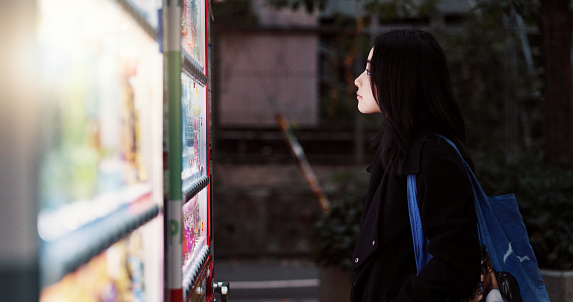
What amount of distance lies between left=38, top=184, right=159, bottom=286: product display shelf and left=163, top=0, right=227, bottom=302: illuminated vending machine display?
0.45ft

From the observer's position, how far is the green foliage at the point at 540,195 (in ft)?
13.1

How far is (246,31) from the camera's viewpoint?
8141 mm

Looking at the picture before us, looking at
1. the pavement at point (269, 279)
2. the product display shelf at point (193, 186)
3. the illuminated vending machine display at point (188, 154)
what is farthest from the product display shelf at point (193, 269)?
the pavement at point (269, 279)

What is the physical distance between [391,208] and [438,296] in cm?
29

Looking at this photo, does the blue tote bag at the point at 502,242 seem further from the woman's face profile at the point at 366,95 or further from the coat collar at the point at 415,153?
the woman's face profile at the point at 366,95

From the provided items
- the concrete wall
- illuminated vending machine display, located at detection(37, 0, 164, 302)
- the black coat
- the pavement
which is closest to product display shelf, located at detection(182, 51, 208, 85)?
illuminated vending machine display, located at detection(37, 0, 164, 302)

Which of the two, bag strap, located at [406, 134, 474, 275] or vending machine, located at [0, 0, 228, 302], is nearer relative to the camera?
vending machine, located at [0, 0, 228, 302]

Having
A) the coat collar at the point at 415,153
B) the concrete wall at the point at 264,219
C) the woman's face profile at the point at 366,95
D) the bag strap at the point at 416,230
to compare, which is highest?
the woman's face profile at the point at 366,95

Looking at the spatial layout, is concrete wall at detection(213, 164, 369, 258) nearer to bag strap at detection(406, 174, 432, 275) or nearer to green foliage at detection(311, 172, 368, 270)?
green foliage at detection(311, 172, 368, 270)

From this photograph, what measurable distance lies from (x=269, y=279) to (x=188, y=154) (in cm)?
488

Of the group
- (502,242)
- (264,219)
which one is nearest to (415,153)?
(502,242)

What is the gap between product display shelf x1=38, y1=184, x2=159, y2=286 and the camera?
2.59 feet

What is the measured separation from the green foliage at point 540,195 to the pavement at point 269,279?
73.3 inches

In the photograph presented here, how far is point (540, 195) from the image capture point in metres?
4.53
